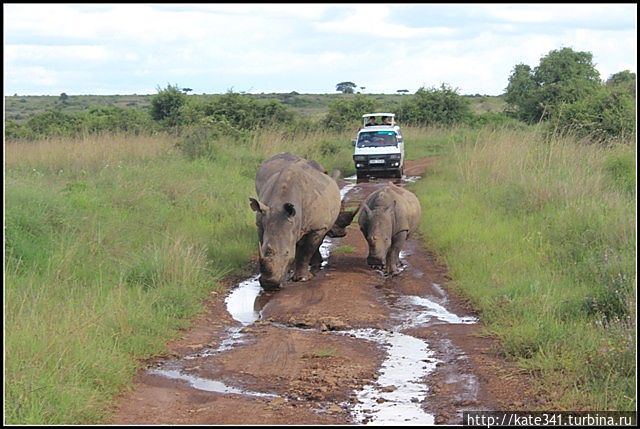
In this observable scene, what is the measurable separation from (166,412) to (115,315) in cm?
191

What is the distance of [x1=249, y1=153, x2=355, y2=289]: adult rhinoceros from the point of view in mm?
9625

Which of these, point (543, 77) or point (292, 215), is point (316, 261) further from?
point (543, 77)

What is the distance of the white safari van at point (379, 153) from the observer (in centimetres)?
2347

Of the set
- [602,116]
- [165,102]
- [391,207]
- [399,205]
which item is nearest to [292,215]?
[391,207]

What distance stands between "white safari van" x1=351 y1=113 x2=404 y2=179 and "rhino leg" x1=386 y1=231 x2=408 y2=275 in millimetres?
12420

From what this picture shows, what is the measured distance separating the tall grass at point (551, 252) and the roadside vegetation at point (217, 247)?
3 cm

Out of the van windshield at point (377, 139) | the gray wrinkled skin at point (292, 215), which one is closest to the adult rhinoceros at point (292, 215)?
the gray wrinkled skin at point (292, 215)

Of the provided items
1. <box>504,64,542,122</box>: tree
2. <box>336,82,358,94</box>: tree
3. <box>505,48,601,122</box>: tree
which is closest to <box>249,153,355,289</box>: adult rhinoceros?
<box>505,48,601,122</box>: tree

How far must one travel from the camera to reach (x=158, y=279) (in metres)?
9.15

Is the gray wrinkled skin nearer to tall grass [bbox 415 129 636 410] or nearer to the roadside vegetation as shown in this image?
the roadside vegetation

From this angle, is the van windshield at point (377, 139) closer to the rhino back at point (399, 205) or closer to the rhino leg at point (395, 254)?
the rhino back at point (399, 205)

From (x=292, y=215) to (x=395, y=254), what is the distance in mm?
1739

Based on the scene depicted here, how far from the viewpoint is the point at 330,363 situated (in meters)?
6.89

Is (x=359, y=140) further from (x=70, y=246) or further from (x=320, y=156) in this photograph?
(x=70, y=246)
